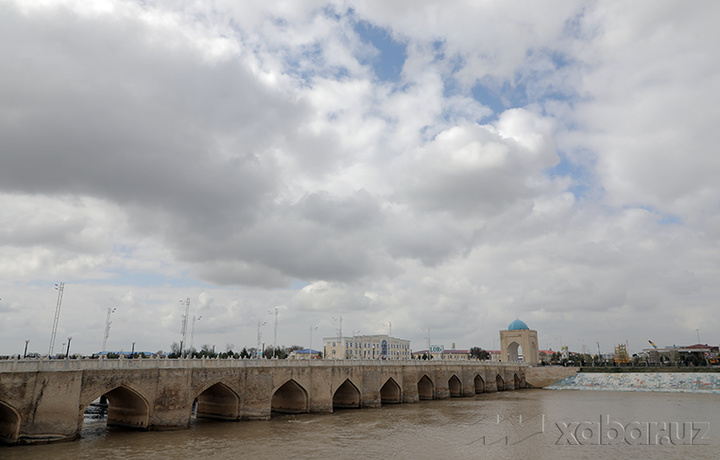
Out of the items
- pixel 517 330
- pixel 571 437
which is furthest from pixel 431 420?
pixel 517 330

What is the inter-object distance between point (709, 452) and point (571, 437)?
781 cm

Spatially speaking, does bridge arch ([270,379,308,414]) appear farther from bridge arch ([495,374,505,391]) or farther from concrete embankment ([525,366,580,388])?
concrete embankment ([525,366,580,388])

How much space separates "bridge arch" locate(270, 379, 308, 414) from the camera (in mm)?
44250

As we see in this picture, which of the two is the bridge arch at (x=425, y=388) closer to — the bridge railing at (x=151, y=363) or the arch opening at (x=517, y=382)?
the bridge railing at (x=151, y=363)

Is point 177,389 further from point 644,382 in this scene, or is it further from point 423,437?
point 644,382

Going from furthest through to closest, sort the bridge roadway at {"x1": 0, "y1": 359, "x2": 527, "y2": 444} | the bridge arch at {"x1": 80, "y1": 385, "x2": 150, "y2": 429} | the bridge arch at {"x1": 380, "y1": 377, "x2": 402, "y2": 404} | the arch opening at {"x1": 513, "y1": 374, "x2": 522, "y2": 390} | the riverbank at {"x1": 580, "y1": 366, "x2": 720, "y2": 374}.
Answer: the arch opening at {"x1": 513, "y1": 374, "x2": 522, "y2": 390} → the riverbank at {"x1": 580, "y1": 366, "x2": 720, "y2": 374} → the bridge arch at {"x1": 380, "y1": 377, "x2": 402, "y2": 404} → the bridge arch at {"x1": 80, "y1": 385, "x2": 150, "y2": 429} → the bridge roadway at {"x1": 0, "y1": 359, "x2": 527, "y2": 444}

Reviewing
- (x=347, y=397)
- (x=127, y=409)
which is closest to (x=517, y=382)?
(x=347, y=397)

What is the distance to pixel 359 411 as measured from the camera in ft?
155

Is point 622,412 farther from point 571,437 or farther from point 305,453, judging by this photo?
point 305,453

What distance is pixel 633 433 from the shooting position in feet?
112

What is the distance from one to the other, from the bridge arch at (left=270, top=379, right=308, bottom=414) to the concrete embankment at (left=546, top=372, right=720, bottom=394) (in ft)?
177

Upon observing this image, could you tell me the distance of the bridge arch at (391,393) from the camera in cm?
5491

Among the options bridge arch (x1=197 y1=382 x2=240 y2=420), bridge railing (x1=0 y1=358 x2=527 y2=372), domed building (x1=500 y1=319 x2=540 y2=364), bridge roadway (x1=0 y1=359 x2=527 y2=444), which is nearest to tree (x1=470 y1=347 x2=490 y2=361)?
domed building (x1=500 y1=319 x2=540 y2=364)

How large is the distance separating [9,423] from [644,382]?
3211 inches
